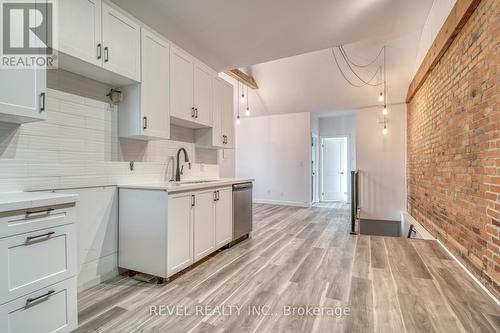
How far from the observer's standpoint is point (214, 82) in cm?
348

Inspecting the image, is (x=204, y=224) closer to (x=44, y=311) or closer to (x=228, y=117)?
(x=44, y=311)

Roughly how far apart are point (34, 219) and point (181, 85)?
2.01 meters

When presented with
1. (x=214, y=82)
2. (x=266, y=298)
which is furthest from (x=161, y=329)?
(x=214, y=82)

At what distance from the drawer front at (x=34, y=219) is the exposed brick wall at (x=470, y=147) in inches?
120

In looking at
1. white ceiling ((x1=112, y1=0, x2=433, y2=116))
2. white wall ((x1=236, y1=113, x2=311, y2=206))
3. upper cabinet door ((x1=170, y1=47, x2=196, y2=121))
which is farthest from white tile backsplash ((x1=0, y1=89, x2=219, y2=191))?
white wall ((x1=236, y1=113, x2=311, y2=206))

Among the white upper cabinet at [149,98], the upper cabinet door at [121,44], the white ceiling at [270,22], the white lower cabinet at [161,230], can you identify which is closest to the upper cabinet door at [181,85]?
the white upper cabinet at [149,98]

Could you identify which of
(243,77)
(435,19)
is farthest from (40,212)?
(243,77)

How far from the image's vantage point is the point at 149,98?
244 cm

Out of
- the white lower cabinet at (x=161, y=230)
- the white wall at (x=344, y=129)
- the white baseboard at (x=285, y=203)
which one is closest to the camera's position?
the white lower cabinet at (x=161, y=230)

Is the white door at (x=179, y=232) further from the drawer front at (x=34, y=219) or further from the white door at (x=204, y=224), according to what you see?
the drawer front at (x=34, y=219)

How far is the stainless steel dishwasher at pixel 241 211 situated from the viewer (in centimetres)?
335

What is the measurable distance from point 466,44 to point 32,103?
370 centimetres

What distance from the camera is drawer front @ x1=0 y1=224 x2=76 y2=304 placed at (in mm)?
1255

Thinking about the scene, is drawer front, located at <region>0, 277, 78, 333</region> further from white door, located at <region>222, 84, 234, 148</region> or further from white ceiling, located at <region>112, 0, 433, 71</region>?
white door, located at <region>222, 84, 234, 148</region>
